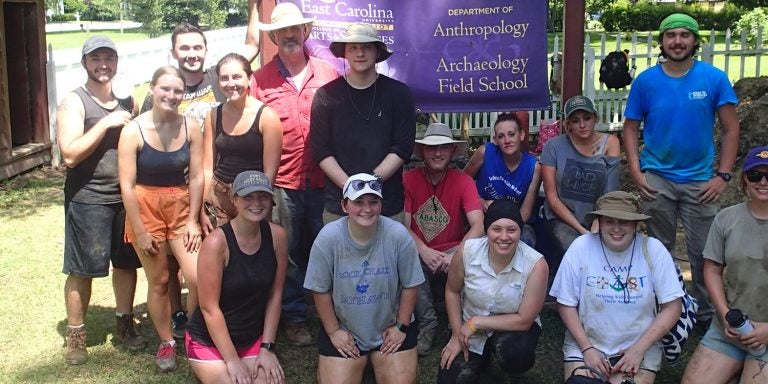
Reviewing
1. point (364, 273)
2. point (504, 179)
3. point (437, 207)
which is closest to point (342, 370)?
point (364, 273)

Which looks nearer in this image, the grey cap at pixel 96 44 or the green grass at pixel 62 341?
the grey cap at pixel 96 44

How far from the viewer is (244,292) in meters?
4.16

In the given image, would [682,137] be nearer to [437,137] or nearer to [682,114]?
[682,114]

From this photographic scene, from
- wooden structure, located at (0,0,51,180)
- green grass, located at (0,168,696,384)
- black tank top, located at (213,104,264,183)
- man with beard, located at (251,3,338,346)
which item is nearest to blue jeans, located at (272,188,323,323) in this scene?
man with beard, located at (251,3,338,346)

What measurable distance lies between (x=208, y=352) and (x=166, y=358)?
24.5 inches

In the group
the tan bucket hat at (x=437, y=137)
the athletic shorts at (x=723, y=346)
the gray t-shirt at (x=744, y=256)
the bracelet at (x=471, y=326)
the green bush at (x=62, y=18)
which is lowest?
the athletic shorts at (x=723, y=346)

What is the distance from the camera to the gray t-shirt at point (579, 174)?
16.4 ft

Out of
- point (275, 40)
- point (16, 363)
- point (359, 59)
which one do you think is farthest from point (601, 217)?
point (16, 363)

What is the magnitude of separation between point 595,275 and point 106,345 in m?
3.10

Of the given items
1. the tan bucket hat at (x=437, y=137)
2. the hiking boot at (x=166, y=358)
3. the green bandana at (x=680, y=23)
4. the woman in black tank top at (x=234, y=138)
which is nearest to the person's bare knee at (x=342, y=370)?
the hiking boot at (x=166, y=358)

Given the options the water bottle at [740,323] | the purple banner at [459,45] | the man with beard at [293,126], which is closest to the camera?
the water bottle at [740,323]

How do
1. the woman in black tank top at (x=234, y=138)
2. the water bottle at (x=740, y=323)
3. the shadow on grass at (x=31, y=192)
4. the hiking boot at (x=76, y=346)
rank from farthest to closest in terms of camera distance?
the shadow on grass at (x=31, y=192) → the hiking boot at (x=76, y=346) → the woman in black tank top at (x=234, y=138) → the water bottle at (x=740, y=323)

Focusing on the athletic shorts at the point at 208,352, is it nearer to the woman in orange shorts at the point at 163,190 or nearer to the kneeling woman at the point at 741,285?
the woman in orange shorts at the point at 163,190

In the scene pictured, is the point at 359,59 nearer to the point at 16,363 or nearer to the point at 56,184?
the point at 16,363
